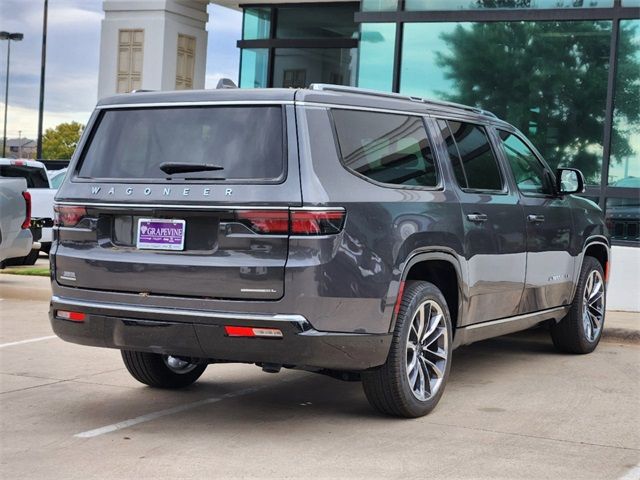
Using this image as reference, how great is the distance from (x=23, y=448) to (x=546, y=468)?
8.90ft

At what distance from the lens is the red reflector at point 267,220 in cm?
552

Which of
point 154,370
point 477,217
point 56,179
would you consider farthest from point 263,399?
point 56,179

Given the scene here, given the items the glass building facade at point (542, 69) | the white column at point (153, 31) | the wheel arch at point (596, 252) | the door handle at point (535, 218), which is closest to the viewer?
the door handle at point (535, 218)

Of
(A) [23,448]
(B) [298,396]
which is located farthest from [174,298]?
(B) [298,396]

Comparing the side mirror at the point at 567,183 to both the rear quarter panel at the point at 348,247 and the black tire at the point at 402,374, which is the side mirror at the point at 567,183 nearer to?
the black tire at the point at 402,374

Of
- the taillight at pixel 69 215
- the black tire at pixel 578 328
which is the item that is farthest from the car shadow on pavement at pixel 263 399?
the taillight at pixel 69 215

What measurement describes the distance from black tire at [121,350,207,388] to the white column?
1713 centimetres

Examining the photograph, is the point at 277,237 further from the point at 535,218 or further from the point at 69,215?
the point at 535,218

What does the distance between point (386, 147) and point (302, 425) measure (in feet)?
5.69

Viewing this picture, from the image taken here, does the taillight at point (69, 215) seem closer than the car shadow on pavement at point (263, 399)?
Yes

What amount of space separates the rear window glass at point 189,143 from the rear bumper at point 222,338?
774 mm

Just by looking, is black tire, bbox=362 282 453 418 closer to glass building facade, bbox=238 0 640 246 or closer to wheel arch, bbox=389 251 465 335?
wheel arch, bbox=389 251 465 335

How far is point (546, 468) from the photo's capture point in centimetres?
524

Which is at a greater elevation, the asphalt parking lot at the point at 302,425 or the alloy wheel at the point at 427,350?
the alloy wheel at the point at 427,350
